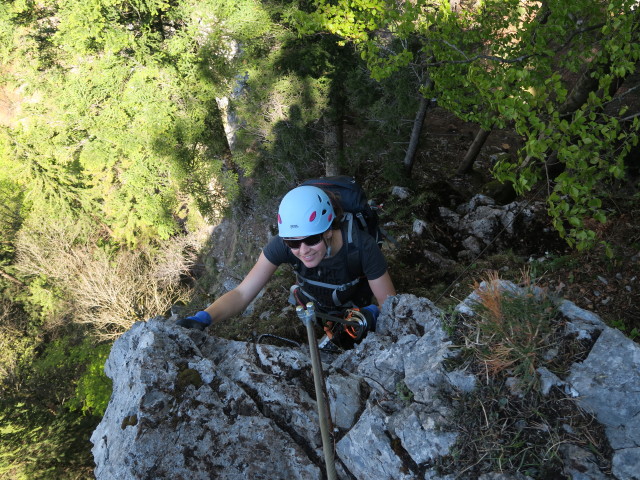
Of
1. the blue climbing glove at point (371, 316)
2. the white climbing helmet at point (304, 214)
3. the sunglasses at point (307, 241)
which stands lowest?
the blue climbing glove at point (371, 316)

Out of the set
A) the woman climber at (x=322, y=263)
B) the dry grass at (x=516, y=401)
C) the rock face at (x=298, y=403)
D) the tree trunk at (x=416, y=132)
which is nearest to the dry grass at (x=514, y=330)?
the dry grass at (x=516, y=401)

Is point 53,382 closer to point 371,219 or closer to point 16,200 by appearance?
point 16,200

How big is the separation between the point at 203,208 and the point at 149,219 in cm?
235

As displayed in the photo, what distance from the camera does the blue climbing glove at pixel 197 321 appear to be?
4.09 metres

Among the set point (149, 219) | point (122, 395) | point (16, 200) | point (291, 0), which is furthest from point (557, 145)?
point (16, 200)

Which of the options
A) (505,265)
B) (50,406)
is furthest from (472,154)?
(50,406)

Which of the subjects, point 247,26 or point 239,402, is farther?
point 247,26

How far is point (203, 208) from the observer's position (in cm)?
1683

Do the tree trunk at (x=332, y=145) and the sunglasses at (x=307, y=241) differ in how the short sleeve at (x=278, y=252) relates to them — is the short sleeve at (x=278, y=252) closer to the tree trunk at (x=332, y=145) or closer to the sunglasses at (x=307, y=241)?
the sunglasses at (x=307, y=241)

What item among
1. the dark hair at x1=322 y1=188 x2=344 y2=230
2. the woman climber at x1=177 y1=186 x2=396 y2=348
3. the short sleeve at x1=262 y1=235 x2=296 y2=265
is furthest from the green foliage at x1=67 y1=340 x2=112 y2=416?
the dark hair at x1=322 y1=188 x2=344 y2=230

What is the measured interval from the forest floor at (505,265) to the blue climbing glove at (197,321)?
221 cm

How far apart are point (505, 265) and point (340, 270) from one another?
4.50 metres

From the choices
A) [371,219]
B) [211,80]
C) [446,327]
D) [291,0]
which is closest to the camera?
[446,327]

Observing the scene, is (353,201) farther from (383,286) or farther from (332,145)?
(332,145)
